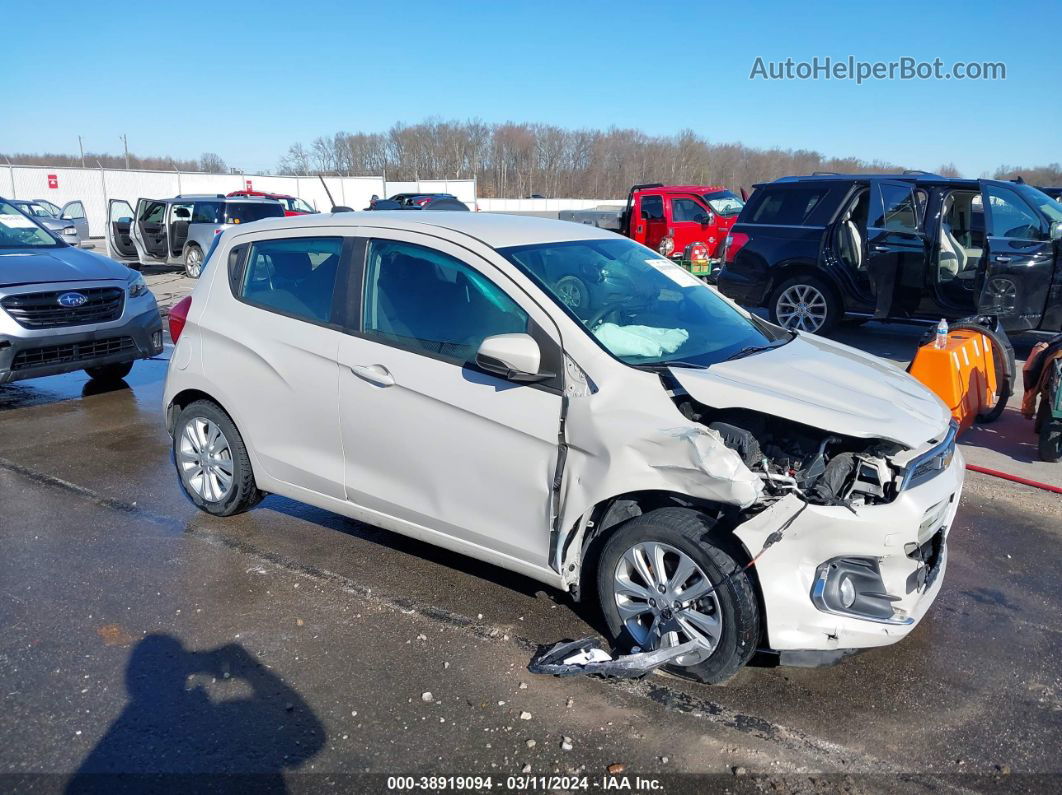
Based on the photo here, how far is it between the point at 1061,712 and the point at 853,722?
82 centimetres

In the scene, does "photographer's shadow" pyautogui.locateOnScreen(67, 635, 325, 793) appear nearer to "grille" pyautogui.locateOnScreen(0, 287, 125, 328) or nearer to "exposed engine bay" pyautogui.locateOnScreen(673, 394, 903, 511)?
"exposed engine bay" pyautogui.locateOnScreen(673, 394, 903, 511)

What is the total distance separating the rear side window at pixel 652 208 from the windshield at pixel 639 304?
48.0 feet

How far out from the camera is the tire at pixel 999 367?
6816mm

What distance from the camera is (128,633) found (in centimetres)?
374

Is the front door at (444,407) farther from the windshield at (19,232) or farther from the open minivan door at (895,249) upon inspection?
the open minivan door at (895,249)

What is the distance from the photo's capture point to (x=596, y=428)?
10.8 ft

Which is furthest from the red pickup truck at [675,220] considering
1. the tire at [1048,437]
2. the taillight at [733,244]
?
the tire at [1048,437]

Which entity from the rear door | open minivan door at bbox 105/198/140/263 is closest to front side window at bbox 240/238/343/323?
open minivan door at bbox 105/198/140/263

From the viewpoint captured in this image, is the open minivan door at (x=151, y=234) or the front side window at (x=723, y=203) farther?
the front side window at (x=723, y=203)

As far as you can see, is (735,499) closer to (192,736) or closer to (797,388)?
(797,388)

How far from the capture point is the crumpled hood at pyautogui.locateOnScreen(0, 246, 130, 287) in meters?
7.28

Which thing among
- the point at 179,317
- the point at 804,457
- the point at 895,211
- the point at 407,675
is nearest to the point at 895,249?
the point at 895,211

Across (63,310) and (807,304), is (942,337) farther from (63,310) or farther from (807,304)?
(63,310)

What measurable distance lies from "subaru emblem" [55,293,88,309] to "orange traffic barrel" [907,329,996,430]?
701 centimetres
